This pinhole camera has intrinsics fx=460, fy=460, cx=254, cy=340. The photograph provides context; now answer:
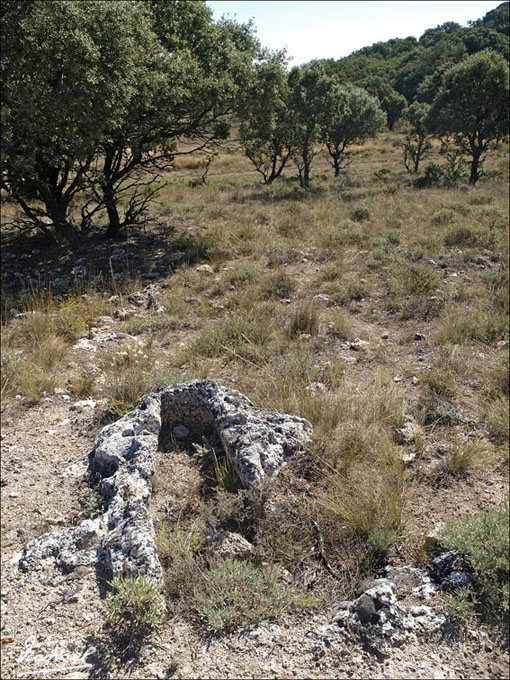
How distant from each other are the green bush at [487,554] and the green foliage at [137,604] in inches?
65.5

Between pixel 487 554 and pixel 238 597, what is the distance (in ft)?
4.61

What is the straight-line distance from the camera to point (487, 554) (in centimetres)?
257

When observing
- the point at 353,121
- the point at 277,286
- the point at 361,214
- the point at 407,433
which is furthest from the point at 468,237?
the point at 353,121

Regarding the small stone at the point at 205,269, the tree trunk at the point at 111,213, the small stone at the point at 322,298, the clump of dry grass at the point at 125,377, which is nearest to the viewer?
the clump of dry grass at the point at 125,377

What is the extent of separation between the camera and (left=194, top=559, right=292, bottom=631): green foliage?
243cm

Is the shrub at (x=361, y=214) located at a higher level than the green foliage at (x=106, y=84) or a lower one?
lower

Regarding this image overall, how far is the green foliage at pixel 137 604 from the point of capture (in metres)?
2.35

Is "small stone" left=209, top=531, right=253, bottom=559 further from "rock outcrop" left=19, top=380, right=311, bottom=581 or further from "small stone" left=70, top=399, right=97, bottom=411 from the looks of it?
"small stone" left=70, top=399, right=97, bottom=411

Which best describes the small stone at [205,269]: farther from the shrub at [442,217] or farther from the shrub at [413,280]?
the shrub at [442,217]

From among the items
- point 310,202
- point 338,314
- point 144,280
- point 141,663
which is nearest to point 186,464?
point 141,663

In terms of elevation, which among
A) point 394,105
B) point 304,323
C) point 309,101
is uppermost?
point 394,105

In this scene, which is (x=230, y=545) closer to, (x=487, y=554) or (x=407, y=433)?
(x=487, y=554)

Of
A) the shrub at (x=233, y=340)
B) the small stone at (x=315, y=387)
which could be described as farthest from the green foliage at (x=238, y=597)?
the shrub at (x=233, y=340)

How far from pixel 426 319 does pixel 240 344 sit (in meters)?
2.84
